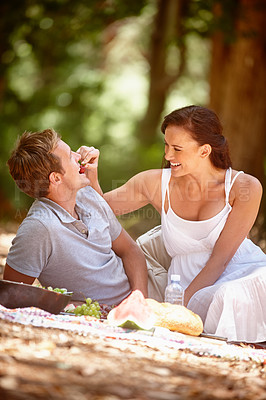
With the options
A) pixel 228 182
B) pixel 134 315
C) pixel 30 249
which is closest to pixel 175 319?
pixel 134 315

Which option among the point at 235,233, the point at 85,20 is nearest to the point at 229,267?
the point at 235,233

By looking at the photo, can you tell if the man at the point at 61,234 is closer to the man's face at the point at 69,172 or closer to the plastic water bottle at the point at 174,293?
the man's face at the point at 69,172

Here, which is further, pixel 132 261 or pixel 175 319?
pixel 132 261

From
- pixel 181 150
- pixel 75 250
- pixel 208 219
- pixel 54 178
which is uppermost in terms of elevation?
pixel 181 150

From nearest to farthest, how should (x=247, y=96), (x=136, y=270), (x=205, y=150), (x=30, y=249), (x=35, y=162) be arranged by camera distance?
(x=30, y=249)
(x=35, y=162)
(x=136, y=270)
(x=205, y=150)
(x=247, y=96)

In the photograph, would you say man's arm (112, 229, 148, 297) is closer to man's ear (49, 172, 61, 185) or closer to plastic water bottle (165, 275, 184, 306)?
plastic water bottle (165, 275, 184, 306)

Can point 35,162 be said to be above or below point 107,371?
above

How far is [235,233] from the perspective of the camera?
4.57 m

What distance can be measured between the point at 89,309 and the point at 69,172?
997 mm

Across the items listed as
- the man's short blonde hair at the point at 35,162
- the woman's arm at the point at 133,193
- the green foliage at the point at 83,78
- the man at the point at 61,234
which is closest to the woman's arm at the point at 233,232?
the man at the point at 61,234

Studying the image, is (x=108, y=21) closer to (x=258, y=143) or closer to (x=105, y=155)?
(x=105, y=155)

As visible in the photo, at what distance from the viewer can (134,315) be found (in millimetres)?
3570

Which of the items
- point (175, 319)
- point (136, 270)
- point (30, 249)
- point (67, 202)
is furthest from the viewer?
point (136, 270)

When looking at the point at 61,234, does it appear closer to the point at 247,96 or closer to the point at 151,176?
the point at 151,176
